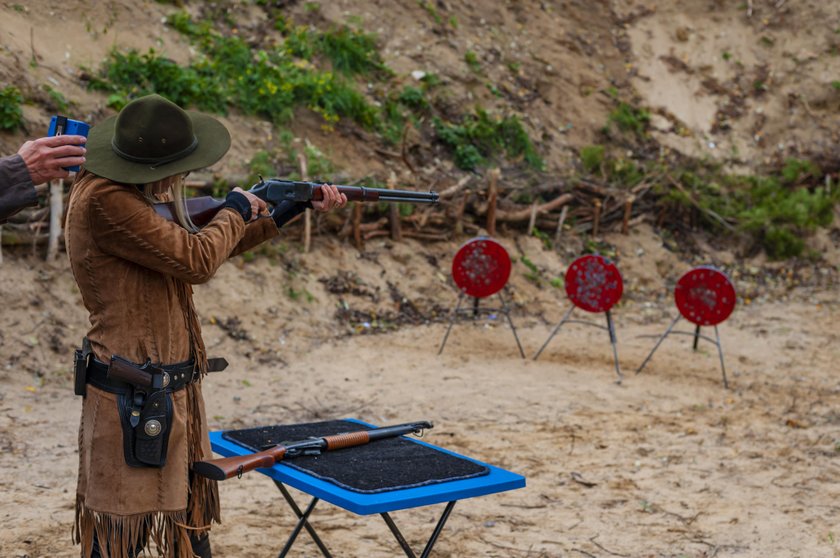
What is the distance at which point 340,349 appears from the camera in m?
9.13

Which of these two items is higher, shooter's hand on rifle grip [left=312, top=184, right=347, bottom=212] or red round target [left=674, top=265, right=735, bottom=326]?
shooter's hand on rifle grip [left=312, top=184, right=347, bottom=212]

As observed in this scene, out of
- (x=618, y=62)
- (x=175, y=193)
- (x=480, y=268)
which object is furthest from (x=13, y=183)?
(x=618, y=62)

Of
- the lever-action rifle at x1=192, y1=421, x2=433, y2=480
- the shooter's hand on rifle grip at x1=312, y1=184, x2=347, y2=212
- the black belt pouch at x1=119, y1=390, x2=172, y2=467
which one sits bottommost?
the lever-action rifle at x1=192, y1=421, x2=433, y2=480

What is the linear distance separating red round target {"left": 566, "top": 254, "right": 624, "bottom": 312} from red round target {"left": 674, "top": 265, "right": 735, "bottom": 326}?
26.3 inches

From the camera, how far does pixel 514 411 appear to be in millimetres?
7641

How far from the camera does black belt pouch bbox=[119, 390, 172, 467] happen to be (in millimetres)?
3174

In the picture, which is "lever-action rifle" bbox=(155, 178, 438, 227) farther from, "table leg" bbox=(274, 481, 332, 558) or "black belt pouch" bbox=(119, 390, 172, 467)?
"table leg" bbox=(274, 481, 332, 558)

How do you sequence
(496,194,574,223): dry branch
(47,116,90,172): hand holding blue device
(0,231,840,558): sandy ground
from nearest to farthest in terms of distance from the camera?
(47,116,90,172): hand holding blue device
(0,231,840,558): sandy ground
(496,194,574,223): dry branch

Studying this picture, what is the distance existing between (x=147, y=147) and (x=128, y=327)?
63 cm

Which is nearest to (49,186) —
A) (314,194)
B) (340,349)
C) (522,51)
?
(340,349)

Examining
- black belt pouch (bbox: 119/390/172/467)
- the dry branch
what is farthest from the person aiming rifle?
the dry branch

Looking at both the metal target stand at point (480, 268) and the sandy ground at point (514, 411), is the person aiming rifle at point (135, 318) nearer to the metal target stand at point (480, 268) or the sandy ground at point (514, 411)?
the sandy ground at point (514, 411)

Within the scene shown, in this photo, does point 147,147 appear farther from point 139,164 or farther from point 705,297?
point 705,297

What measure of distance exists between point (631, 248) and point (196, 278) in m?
10.6
